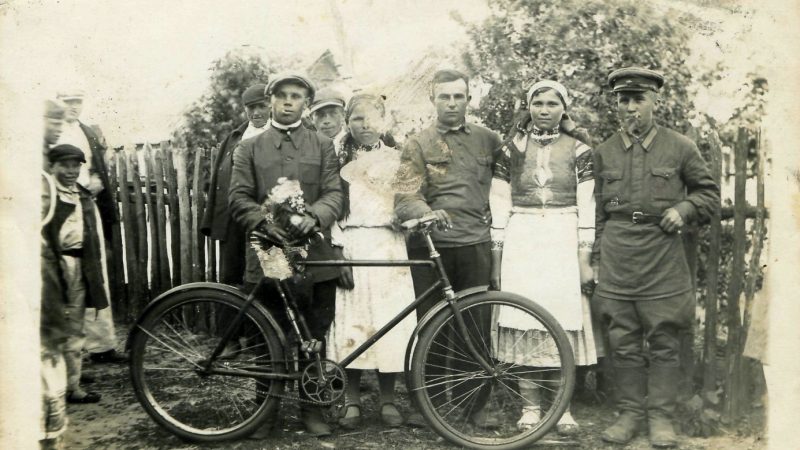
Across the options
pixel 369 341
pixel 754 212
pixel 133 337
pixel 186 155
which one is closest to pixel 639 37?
pixel 754 212

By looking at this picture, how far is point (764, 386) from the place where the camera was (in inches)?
162

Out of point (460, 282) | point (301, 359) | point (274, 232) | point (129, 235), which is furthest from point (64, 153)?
point (460, 282)

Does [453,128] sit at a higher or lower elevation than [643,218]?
higher

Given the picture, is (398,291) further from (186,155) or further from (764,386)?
(764,386)

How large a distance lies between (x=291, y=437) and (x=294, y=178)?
4.81 feet

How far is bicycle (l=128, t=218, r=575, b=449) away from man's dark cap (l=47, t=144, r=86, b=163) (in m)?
0.98

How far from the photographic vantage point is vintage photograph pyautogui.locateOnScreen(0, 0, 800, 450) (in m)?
3.86

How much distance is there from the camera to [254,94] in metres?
4.42

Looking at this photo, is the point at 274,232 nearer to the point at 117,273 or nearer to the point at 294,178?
the point at 294,178

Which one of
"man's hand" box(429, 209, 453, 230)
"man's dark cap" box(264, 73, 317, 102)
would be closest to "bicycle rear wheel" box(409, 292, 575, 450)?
"man's hand" box(429, 209, 453, 230)

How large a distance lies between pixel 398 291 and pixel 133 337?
151 centimetres

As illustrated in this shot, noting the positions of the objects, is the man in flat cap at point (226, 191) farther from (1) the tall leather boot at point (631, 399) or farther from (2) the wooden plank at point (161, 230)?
(1) the tall leather boot at point (631, 399)

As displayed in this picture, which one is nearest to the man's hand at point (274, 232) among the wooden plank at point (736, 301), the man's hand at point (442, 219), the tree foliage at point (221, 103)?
the man's hand at point (442, 219)

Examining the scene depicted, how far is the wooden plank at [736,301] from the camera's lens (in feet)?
13.1
